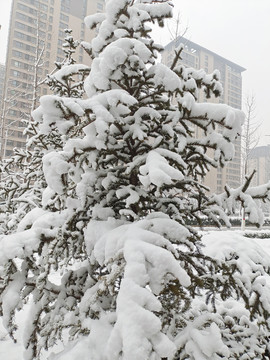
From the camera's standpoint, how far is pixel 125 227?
196cm

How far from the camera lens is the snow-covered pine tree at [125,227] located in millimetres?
1565

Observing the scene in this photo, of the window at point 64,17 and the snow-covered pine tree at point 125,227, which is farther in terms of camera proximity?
the window at point 64,17

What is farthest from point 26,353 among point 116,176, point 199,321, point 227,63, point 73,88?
point 227,63

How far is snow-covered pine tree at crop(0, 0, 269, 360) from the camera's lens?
5.14ft

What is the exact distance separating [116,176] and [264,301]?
5.52ft

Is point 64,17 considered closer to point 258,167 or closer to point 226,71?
point 226,71

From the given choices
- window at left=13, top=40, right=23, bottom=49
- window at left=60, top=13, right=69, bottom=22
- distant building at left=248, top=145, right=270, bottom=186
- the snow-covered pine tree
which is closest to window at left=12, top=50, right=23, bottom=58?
window at left=13, top=40, right=23, bottom=49

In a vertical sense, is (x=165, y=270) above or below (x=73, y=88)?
below

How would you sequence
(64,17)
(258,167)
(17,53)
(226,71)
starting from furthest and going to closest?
(226,71), (258,167), (64,17), (17,53)

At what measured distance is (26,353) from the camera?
222cm

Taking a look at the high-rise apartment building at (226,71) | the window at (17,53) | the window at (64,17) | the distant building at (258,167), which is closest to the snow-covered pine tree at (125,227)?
the distant building at (258,167)

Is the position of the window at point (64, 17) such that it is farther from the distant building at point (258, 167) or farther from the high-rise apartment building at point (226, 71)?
the distant building at point (258, 167)

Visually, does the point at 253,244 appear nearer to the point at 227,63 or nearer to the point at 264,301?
the point at 264,301

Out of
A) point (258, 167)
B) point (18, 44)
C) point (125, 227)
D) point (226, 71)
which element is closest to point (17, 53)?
point (18, 44)
